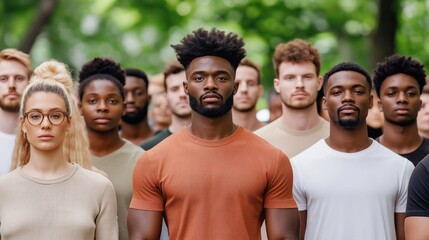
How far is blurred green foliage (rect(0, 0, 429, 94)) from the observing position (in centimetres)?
2148

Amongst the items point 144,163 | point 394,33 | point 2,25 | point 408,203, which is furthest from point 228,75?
point 2,25

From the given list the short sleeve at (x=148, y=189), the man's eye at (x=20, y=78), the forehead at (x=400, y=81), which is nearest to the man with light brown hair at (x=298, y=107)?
the forehead at (x=400, y=81)

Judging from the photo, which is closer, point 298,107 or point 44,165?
point 44,165

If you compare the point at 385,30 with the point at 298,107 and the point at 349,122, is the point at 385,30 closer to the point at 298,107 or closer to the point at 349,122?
the point at 298,107

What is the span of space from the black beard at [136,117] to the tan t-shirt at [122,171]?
7.00 feet

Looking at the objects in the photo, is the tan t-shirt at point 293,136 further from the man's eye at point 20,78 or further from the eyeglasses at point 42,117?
the eyeglasses at point 42,117

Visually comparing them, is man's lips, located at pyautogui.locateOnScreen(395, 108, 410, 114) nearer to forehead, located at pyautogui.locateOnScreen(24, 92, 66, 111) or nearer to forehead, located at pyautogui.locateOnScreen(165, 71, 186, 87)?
forehead, located at pyautogui.locateOnScreen(165, 71, 186, 87)

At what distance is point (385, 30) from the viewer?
19797 mm

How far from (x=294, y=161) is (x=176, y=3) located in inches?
528

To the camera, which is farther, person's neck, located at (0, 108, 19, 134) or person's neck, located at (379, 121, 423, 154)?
person's neck, located at (0, 108, 19, 134)

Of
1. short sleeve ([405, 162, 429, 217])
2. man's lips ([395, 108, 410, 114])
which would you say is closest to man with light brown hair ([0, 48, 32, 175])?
man's lips ([395, 108, 410, 114])

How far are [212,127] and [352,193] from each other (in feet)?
4.42

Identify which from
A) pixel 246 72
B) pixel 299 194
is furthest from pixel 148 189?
A: pixel 246 72

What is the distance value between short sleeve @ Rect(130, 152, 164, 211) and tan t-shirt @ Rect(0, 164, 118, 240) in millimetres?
282
